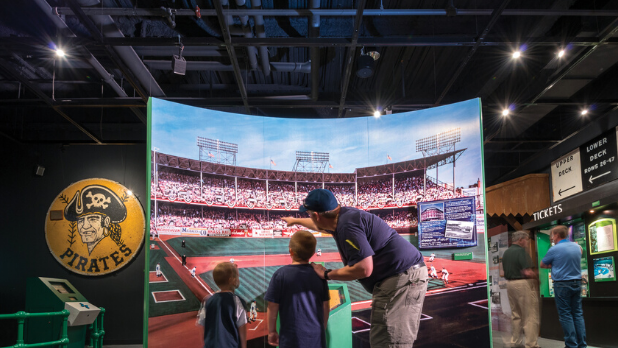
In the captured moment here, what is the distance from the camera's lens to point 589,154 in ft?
25.0

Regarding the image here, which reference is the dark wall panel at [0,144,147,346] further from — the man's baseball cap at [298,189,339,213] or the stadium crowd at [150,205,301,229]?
the man's baseball cap at [298,189,339,213]

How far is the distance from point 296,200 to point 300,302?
2.68 meters

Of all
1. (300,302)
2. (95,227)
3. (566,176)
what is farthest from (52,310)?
(566,176)

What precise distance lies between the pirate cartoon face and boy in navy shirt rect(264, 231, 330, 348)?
254 inches

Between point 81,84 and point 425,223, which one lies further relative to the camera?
point 81,84

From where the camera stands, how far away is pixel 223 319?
3.00 metres

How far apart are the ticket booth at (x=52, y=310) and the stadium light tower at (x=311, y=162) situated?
13.0ft

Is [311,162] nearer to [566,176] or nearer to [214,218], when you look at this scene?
[214,218]

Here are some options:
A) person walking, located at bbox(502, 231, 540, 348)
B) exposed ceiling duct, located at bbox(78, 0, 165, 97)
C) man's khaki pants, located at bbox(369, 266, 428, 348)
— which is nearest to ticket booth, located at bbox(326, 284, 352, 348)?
man's khaki pants, located at bbox(369, 266, 428, 348)

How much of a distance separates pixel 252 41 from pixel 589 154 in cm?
622

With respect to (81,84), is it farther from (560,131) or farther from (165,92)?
(560,131)

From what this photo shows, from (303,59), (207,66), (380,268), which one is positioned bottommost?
(380,268)

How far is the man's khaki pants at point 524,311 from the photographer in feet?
18.4

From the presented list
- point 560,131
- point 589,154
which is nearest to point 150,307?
point 589,154
